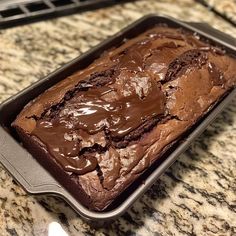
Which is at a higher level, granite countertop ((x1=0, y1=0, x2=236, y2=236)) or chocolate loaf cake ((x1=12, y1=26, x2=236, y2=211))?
chocolate loaf cake ((x1=12, y1=26, x2=236, y2=211))

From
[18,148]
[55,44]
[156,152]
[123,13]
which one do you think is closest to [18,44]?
[55,44]

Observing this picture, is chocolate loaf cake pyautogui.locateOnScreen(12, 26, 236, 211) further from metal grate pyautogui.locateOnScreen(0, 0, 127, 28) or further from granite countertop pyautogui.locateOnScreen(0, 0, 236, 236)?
metal grate pyautogui.locateOnScreen(0, 0, 127, 28)

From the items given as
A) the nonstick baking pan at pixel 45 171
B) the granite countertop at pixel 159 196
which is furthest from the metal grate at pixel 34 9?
the nonstick baking pan at pixel 45 171

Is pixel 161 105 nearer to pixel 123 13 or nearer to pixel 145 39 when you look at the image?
pixel 145 39

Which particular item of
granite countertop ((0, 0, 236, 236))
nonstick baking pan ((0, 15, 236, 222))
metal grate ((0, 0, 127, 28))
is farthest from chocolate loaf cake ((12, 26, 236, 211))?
metal grate ((0, 0, 127, 28))

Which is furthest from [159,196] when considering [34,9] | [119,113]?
[34,9]

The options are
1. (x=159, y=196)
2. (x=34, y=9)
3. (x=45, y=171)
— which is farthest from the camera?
(x=34, y=9)

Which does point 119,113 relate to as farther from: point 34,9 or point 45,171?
point 34,9

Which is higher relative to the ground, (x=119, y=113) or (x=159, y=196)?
(x=119, y=113)
